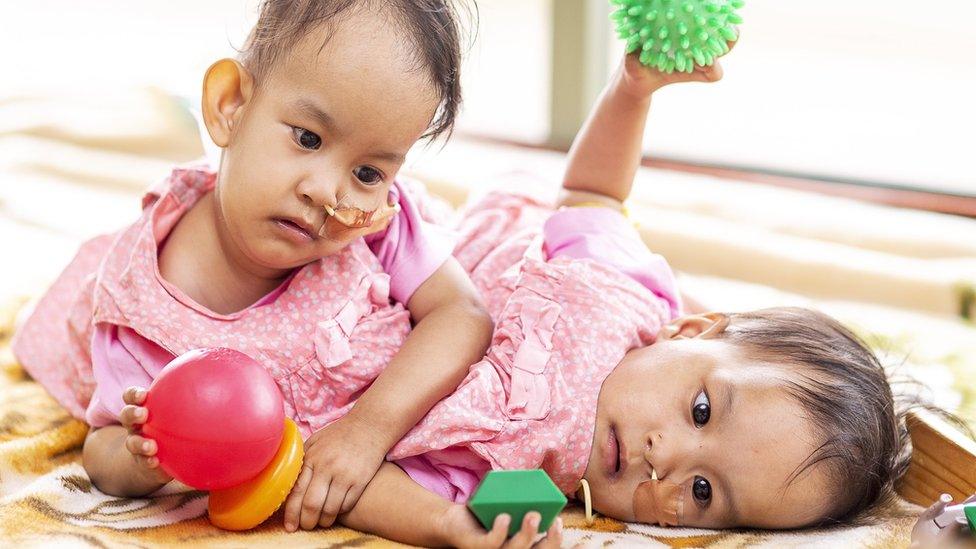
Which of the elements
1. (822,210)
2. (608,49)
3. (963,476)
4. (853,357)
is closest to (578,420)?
(853,357)

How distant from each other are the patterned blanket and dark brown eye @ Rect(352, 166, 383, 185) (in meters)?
0.35

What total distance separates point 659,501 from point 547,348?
210mm

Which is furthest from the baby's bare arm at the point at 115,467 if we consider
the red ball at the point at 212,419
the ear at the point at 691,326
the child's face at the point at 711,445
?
the ear at the point at 691,326

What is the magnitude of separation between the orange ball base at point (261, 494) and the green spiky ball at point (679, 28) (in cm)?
60

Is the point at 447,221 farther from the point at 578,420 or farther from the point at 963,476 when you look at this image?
the point at 963,476

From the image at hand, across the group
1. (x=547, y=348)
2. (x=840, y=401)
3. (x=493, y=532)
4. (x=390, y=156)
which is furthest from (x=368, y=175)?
(x=840, y=401)

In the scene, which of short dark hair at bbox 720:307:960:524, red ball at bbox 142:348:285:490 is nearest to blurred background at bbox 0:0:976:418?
short dark hair at bbox 720:307:960:524

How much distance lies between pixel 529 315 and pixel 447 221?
348 mm

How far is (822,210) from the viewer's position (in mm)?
2031

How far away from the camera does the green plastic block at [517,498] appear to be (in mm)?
882

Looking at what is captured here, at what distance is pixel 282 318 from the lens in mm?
1172

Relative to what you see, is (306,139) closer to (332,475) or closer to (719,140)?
(332,475)

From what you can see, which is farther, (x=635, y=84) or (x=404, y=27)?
(x=635, y=84)

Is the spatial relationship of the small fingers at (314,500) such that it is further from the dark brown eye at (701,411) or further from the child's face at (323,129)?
the dark brown eye at (701,411)
